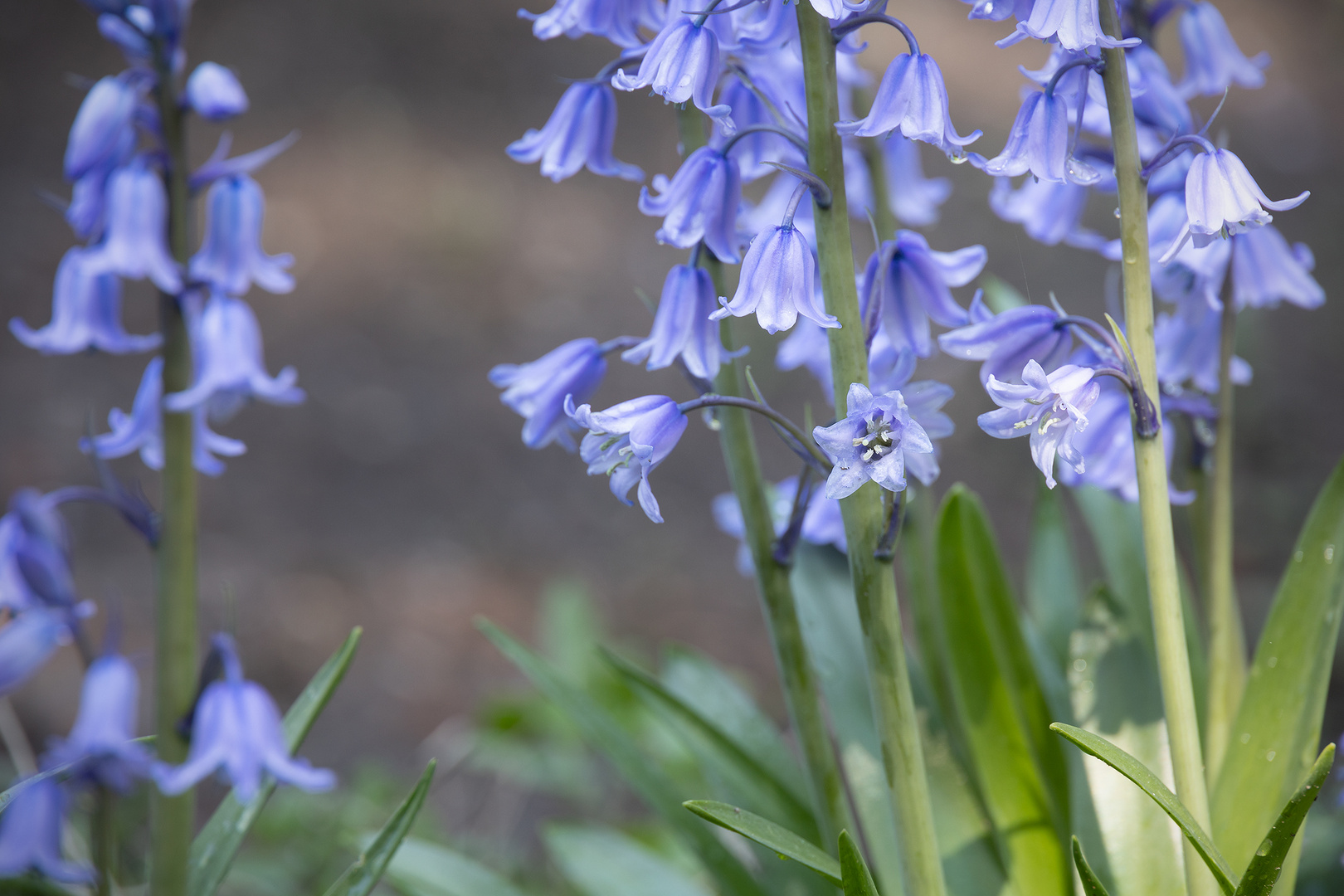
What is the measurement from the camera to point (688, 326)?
141 centimetres

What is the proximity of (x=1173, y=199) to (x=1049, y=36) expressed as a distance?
0.67 meters

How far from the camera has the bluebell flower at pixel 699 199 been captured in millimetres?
1352

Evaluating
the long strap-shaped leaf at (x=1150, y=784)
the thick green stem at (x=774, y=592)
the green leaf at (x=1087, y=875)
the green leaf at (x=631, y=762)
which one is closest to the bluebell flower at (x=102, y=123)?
the thick green stem at (x=774, y=592)

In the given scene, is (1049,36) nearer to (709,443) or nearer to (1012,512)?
(1012,512)

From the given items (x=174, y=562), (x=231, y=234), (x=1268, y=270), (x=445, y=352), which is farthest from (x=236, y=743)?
(x=445, y=352)

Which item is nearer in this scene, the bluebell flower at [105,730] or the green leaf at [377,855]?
the bluebell flower at [105,730]

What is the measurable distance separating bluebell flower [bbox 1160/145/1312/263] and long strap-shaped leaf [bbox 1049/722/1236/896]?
61 cm

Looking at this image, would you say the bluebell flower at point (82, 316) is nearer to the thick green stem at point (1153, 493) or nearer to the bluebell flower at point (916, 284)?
the bluebell flower at point (916, 284)

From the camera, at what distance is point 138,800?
2656mm

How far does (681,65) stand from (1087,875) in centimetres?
115

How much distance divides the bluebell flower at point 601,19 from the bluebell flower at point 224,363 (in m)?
0.61

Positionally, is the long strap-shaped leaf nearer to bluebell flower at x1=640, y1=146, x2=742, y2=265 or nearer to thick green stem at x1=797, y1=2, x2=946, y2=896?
thick green stem at x1=797, y1=2, x2=946, y2=896

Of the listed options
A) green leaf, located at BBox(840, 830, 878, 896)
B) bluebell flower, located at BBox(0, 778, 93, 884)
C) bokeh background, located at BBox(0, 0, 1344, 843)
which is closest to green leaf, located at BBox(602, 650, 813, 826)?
green leaf, located at BBox(840, 830, 878, 896)

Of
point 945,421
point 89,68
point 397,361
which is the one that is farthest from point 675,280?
point 89,68
